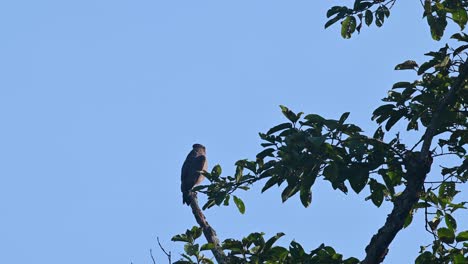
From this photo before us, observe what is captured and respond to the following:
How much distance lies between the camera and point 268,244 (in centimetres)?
614

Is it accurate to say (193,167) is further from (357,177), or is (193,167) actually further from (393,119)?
(357,177)

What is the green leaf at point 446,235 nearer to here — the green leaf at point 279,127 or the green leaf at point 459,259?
the green leaf at point 459,259

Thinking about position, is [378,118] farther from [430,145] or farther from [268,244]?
[268,244]

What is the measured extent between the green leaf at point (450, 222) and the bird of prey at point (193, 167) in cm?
859

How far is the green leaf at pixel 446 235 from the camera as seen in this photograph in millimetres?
6172

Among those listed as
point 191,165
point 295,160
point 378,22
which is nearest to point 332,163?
point 295,160

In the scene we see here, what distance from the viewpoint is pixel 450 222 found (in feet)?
20.8

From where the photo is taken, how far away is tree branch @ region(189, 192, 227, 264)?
706 centimetres

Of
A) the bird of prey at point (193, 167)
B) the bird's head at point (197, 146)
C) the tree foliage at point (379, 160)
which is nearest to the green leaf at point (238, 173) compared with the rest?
the tree foliage at point (379, 160)

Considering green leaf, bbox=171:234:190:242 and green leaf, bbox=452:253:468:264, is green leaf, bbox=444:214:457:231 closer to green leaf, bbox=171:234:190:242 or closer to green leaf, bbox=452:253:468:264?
green leaf, bbox=452:253:468:264

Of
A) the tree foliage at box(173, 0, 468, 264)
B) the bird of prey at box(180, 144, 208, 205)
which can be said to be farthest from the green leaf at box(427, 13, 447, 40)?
the bird of prey at box(180, 144, 208, 205)

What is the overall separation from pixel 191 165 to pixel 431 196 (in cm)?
1024

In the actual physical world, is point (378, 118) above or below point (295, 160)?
above

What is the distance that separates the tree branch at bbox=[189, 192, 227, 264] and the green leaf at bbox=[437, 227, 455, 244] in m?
1.62
